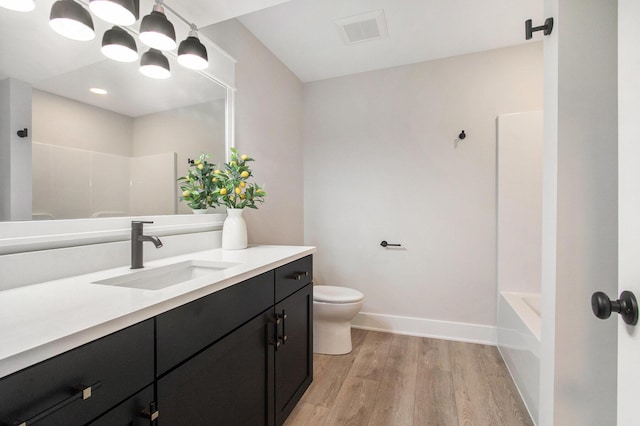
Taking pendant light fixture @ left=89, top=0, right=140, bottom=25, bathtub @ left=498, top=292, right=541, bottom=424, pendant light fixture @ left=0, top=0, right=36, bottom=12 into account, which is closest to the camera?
pendant light fixture @ left=0, top=0, right=36, bottom=12

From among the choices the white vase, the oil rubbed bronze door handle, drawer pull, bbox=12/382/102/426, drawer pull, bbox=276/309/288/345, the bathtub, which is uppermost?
the white vase

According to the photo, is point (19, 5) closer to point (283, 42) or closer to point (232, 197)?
point (232, 197)

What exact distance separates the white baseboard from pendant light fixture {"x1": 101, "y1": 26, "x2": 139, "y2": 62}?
2.61 m

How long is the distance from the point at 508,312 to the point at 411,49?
2.21 meters

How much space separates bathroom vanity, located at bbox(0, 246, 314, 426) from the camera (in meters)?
0.54

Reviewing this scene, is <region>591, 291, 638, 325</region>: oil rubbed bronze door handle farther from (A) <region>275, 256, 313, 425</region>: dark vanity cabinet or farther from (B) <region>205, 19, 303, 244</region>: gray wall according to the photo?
(B) <region>205, 19, 303, 244</region>: gray wall

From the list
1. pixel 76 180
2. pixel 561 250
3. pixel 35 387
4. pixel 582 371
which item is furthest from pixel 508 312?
pixel 76 180

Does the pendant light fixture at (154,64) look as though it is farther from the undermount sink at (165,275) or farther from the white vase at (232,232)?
the undermount sink at (165,275)

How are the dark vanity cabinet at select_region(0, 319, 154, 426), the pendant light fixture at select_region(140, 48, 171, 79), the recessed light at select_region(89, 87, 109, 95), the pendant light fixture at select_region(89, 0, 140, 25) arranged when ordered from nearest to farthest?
the dark vanity cabinet at select_region(0, 319, 154, 426), the pendant light fixture at select_region(89, 0, 140, 25), the recessed light at select_region(89, 87, 109, 95), the pendant light fixture at select_region(140, 48, 171, 79)

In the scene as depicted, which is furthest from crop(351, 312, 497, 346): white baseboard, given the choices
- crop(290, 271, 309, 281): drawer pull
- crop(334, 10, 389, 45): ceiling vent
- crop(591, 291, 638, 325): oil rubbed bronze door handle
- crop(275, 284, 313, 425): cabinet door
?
crop(334, 10, 389, 45): ceiling vent

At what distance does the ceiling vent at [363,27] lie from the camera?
2.02 metres

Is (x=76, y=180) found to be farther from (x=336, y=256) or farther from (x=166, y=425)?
(x=336, y=256)
